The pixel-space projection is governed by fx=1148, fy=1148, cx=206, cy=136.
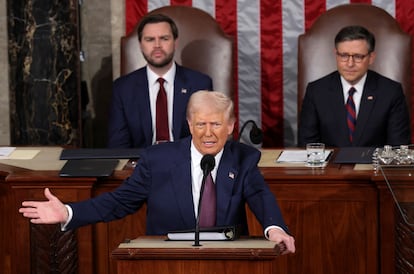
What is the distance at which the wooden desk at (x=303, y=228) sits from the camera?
5.40m

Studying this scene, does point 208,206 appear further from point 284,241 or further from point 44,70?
point 44,70

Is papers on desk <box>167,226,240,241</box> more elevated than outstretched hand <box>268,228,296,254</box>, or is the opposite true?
papers on desk <box>167,226,240,241</box>

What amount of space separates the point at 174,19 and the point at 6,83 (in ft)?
4.38

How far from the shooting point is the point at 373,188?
213 inches

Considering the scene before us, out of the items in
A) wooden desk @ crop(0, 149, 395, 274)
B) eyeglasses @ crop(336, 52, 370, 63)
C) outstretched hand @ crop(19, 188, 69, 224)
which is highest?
eyeglasses @ crop(336, 52, 370, 63)

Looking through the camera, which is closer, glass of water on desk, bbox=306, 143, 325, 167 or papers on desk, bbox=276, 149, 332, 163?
glass of water on desk, bbox=306, 143, 325, 167

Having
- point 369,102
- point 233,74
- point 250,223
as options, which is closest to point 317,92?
point 369,102

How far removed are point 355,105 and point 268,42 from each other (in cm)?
130

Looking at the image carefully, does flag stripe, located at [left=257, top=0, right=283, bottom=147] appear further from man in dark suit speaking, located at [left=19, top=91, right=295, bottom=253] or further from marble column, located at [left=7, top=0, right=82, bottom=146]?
man in dark suit speaking, located at [left=19, top=91, right=295, bottom=253]

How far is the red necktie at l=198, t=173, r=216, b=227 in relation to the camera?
15.1 ft

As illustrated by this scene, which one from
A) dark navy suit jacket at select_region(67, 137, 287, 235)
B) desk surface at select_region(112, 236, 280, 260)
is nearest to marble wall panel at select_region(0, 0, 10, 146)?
dark navy suit jacket at select_region(67, 137, 287, 235)

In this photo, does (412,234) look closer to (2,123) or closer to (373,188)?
(373,188)

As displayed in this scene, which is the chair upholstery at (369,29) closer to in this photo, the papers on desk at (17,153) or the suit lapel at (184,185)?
the papers on desk at (17,153)

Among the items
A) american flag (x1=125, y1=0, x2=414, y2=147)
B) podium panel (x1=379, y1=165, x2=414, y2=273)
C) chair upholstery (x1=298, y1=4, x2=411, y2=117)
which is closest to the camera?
podium panel (x1=379, y1=165, x2=414, y2=273)
